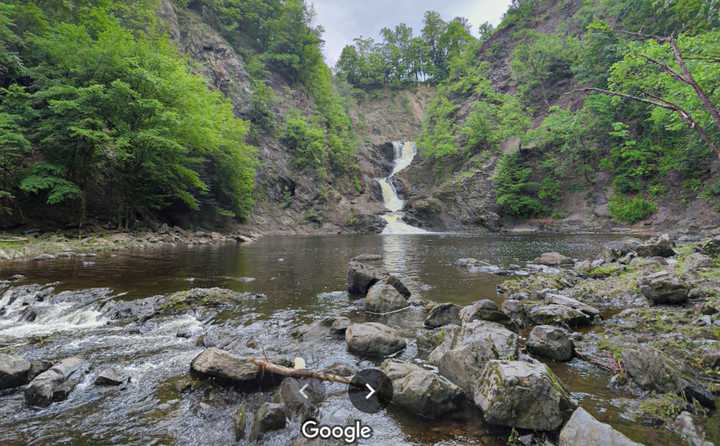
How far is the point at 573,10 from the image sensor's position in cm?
5666

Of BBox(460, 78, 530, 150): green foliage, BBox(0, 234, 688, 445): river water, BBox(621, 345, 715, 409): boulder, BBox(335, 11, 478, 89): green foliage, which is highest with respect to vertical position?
BBox(335, 11, 478, 89): green foliage

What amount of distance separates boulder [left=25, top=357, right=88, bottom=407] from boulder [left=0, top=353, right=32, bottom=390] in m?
0.27

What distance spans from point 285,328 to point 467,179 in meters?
41.1

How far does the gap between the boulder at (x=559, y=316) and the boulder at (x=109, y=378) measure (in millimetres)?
7051

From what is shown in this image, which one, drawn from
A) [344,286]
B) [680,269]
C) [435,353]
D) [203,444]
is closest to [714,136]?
[680,269]

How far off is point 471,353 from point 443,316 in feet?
9.29

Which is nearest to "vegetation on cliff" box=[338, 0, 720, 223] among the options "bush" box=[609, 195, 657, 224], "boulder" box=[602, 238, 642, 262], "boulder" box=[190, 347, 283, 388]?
"bush" box=[609, 195, 657, 224]

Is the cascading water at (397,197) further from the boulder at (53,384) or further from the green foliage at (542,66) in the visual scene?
the boulder at (53,384)

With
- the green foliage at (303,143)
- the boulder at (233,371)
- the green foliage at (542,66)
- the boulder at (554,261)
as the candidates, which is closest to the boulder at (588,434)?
the boulder at (233,371)

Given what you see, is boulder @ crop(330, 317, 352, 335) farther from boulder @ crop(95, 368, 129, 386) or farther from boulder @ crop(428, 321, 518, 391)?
boulder @ crop(95, 368, 129, 386)

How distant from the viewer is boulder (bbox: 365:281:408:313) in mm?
8453

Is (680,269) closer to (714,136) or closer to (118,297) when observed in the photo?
(118,297)

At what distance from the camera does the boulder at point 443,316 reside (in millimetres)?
7172

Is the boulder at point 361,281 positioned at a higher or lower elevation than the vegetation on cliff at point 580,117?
lower
